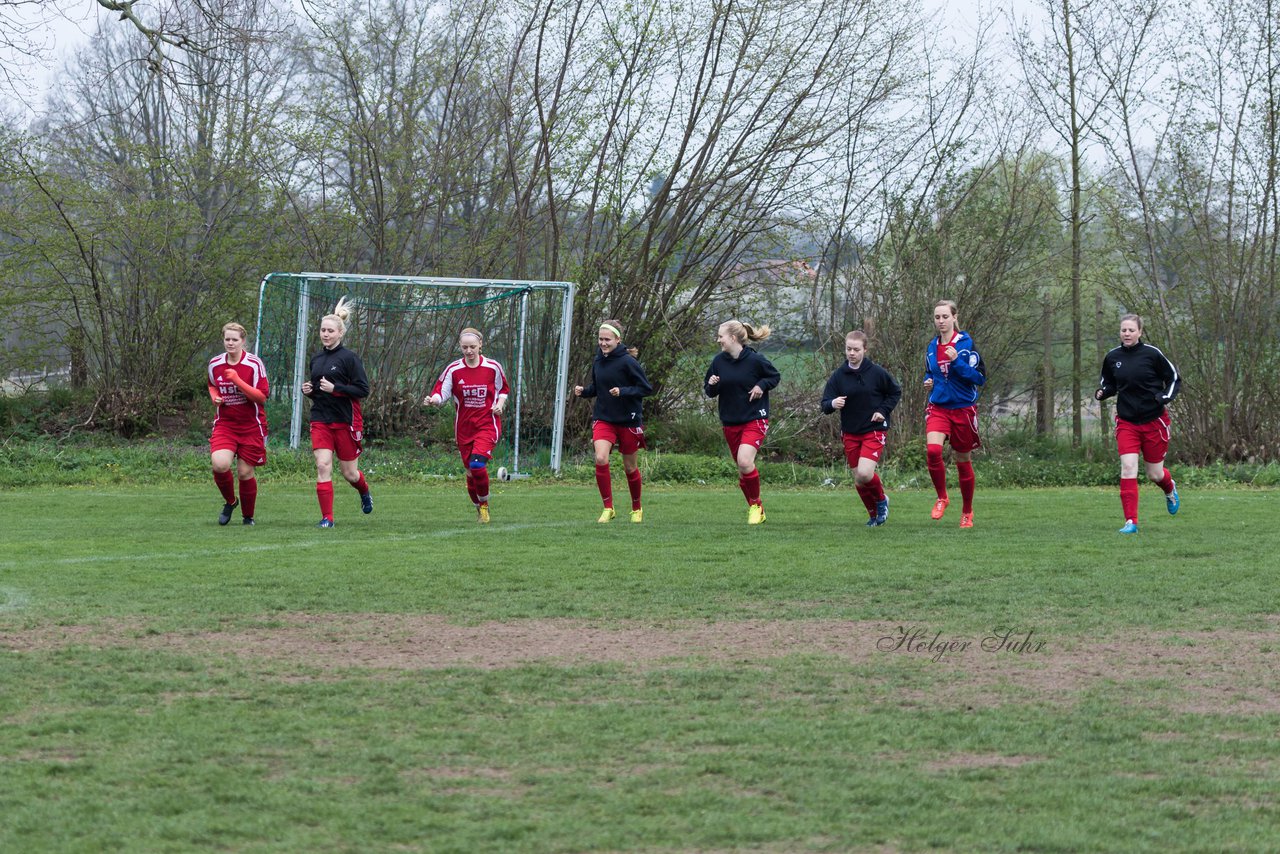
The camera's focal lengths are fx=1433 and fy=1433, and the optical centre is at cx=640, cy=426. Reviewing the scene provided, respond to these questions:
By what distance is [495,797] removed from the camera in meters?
3.97

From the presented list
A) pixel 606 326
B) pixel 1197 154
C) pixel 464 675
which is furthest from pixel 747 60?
pixel 464 675

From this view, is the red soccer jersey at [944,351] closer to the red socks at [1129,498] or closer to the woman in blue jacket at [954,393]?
the woman in blue jacket at [954,393]

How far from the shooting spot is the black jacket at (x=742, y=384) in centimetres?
1177

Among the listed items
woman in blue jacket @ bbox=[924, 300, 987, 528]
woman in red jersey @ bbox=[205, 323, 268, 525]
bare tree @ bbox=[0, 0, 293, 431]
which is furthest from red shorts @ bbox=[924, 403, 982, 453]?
bare tree @ bbox=[0, 0, 293, 431]

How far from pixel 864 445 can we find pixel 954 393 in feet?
2.79

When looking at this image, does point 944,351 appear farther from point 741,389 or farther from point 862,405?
point 741,389

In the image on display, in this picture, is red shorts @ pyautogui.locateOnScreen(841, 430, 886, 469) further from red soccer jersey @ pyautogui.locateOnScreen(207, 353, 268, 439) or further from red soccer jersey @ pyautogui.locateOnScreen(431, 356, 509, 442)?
red soccer jersey @ pyautogui.locateOnScreen(207, 353, 268, 439)

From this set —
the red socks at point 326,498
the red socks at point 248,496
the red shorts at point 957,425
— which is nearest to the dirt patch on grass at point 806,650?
the red socks at point 326,498

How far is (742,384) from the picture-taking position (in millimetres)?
11766

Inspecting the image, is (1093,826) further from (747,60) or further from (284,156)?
(284,156)

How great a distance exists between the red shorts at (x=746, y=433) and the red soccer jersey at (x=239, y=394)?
3.82 meters

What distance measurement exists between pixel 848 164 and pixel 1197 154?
4945mm

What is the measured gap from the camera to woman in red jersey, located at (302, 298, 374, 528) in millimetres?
11602

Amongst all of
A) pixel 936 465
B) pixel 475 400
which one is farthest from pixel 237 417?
pixel 936 465
